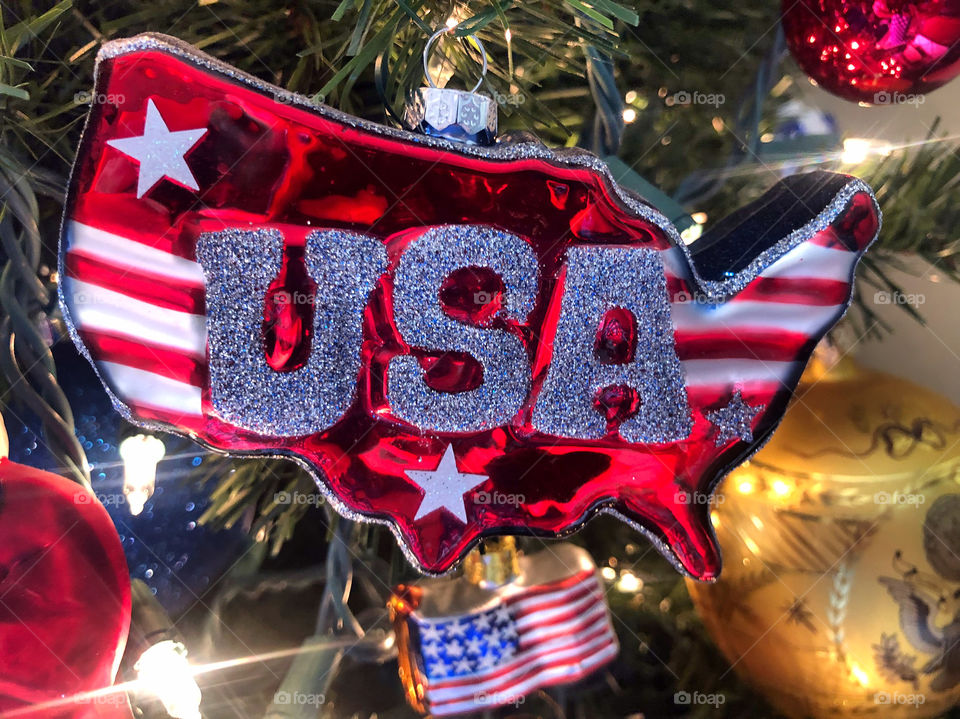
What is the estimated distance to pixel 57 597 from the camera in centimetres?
63

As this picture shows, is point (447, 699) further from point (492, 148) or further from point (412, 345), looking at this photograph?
point (492, 148)

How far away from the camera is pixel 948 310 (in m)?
0.74

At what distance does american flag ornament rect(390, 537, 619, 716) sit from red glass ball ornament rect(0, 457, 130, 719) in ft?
0.95

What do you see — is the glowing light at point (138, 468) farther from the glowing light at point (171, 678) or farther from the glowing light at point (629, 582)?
the glowing light at point (629, 582)

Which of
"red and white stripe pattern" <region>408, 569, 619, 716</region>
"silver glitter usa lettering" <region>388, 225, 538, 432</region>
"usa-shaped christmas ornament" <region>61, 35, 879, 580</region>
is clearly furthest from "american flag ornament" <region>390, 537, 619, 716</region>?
"silver glitter usa lettering" <region>388, 225, 538, 432</region>

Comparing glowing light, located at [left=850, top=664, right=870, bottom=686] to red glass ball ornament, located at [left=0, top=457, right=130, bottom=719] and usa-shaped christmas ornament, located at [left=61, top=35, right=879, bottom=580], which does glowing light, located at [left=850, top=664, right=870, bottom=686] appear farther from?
red glass ball ornament, located at [left=0, top=457, right=130, bottom=719]

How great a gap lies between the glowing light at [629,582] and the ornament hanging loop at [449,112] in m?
0.54

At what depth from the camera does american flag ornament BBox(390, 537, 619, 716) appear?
0.72 meters

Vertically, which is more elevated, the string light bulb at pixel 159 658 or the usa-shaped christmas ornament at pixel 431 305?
the usa-shaped christmas ornament at pixel 431 305

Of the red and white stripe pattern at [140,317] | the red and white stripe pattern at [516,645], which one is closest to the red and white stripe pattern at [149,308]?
the red and white stripe pattern at [140,317]

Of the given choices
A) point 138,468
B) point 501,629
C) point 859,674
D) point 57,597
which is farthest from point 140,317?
point 859,674

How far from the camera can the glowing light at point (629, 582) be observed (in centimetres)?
81

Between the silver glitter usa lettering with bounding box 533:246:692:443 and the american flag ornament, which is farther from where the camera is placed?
the american flag ornament

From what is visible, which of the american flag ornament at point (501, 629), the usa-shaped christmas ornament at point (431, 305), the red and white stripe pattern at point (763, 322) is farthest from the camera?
the american flag ornament at point (501, 629)
